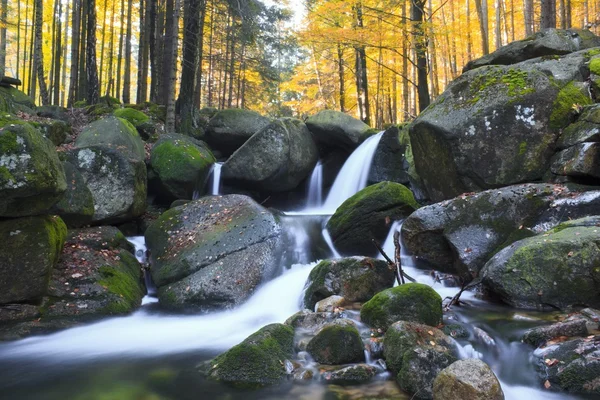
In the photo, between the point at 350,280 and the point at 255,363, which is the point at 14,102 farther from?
the point at 255,363

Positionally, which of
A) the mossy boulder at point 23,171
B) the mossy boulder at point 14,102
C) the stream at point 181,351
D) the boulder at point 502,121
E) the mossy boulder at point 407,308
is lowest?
the stream at point 181,351

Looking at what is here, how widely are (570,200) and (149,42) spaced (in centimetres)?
1651

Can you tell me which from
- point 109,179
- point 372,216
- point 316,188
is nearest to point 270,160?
point 316,188

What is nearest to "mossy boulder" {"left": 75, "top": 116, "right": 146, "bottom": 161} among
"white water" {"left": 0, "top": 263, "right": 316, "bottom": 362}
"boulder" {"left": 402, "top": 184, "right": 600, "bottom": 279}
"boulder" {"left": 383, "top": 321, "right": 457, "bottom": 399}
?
"white water" {"left": 0, "top": 263, "right": 316, "bottom": 362}

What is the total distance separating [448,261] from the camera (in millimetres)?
7820

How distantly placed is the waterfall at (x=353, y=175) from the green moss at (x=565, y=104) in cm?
562

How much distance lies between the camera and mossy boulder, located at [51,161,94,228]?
8.28 m

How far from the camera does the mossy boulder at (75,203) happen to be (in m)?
8.28

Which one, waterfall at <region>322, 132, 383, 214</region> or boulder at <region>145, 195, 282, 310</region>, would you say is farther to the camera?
waterfall at <region>322, 132, 383, 214</region>

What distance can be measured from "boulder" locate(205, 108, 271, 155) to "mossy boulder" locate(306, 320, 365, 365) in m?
9.97

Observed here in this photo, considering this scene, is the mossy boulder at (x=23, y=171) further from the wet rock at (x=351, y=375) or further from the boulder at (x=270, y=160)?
the boulder at (x=270, y=160)

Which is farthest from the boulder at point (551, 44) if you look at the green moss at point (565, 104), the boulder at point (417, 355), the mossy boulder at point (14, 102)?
the mossy boulder at point (14, 102)

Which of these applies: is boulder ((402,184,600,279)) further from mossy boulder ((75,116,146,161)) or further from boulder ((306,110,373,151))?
mossy boulder ((75,116,146,161))

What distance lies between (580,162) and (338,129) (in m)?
7.64
